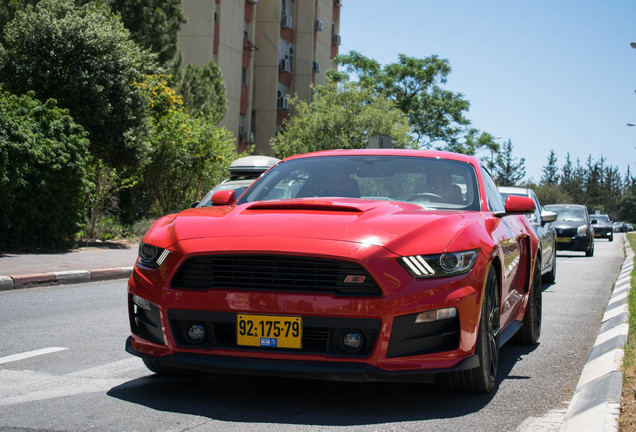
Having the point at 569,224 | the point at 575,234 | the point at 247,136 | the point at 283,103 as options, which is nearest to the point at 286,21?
the point at 283,103

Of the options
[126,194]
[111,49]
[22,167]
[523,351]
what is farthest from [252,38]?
[523,351]

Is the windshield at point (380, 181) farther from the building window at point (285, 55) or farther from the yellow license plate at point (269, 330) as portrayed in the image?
the building window at point (285, 55)

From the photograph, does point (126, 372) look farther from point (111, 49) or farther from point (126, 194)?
point (126, 194)

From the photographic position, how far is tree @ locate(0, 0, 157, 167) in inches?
703

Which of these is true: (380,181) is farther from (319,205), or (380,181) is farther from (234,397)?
(234,397)

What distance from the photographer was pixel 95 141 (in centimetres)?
1856

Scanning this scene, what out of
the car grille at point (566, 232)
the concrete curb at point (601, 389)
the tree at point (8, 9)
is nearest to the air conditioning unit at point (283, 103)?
the car grille at point (566, 232)

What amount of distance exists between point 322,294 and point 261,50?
146 ft

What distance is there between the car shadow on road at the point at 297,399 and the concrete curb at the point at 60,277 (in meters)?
6.80

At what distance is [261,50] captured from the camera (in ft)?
156

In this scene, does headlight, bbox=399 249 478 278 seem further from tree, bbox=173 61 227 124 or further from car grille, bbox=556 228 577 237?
tree, bbox=173 61 227 124

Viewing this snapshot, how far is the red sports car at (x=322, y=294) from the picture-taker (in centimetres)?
436

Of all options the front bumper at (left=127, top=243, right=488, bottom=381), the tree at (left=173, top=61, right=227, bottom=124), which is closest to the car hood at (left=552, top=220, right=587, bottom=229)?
the tree at (left=173, top=61, right=227, bottom=124)

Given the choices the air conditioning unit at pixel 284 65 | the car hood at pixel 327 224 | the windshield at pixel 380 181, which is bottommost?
the car hood at pixel 327 224
